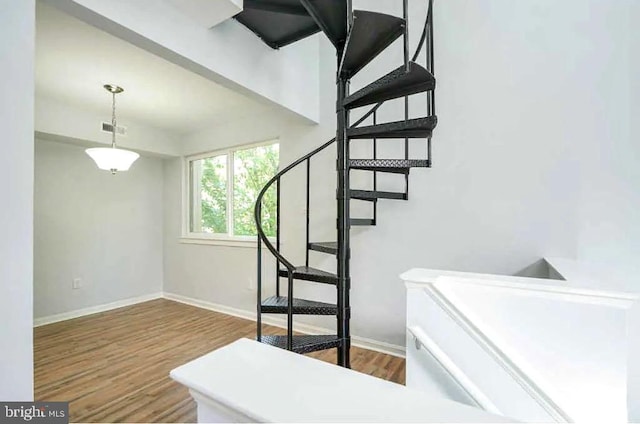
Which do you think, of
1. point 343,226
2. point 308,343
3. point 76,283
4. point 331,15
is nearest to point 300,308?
point 308,343

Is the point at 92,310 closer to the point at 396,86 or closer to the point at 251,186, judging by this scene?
the point at 251,186

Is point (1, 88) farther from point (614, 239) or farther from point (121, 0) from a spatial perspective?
point (614, 239)

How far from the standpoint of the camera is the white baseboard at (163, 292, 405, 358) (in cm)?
274

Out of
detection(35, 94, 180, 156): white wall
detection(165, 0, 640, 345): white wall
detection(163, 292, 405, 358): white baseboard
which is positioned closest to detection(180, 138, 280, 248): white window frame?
detection(35, 94, 180, 156): white wall

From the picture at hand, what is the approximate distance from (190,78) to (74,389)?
2642 millimetres

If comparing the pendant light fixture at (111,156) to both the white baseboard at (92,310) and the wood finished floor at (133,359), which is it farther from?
the white baseboard at (92,310)

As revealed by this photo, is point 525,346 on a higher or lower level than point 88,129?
lower

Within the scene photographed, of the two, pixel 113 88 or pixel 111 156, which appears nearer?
pixel 111 156

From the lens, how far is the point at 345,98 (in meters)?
1.90

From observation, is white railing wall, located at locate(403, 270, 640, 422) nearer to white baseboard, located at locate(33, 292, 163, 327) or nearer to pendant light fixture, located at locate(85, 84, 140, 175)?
pendant light fixture, located at locate(85, 84, 140, 175)

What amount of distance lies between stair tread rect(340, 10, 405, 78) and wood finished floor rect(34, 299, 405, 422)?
7.55ft

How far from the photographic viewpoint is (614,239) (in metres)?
1.95

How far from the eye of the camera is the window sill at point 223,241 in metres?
3.66

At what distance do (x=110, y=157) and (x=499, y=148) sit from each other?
10.9 feet
